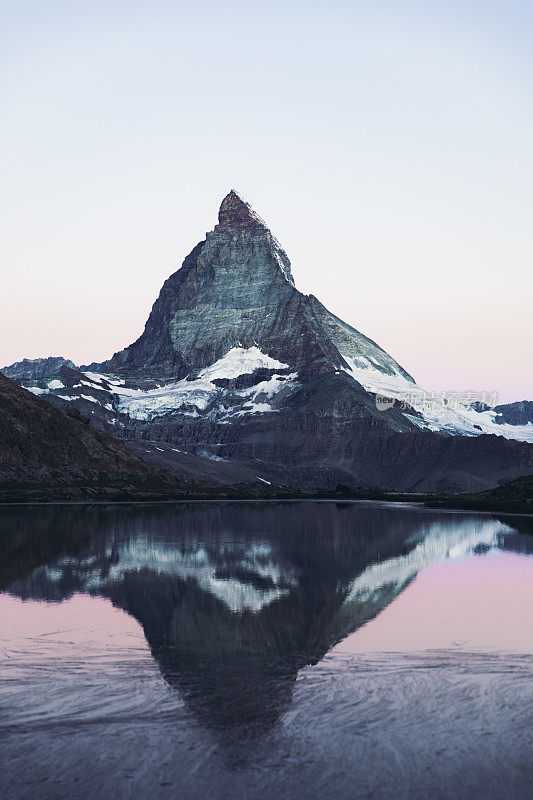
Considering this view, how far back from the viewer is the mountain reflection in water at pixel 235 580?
2809cm

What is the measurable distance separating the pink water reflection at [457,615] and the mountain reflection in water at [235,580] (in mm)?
1225

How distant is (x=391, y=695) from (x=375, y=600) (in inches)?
844

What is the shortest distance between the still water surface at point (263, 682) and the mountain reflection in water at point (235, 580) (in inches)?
6.8

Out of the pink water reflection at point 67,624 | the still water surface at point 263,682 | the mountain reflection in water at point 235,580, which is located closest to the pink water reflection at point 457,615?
the still water surface at point 263,682

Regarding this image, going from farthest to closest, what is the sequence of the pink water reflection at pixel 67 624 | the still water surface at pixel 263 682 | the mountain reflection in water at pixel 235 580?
the pink water reflection at pixel 67 624, the mountain reflection in water at pixel 235 580, the still water surface at pixel 263 682

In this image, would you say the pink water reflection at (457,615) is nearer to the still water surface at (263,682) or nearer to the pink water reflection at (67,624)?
the still water surface at (263,682)

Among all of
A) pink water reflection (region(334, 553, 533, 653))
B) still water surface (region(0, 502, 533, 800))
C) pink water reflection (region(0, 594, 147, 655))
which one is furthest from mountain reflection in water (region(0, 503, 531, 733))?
pink water reflection (region(334, 553, 533, 653))

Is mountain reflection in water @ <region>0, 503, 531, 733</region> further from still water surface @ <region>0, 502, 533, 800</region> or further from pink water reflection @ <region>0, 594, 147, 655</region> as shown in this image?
pink water reflection @ <region>0, 594, 147, 655</region>

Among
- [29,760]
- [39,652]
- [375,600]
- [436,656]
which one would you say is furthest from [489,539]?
[29,760]

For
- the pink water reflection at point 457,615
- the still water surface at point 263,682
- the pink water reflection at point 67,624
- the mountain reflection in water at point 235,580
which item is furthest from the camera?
the pink water reflection at point 457,615

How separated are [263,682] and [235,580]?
2777cm

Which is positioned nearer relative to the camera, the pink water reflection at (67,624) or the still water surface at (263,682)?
the still water surface at (263,682)

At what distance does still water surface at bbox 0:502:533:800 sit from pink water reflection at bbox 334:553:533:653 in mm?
167

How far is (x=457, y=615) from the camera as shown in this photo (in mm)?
42500
